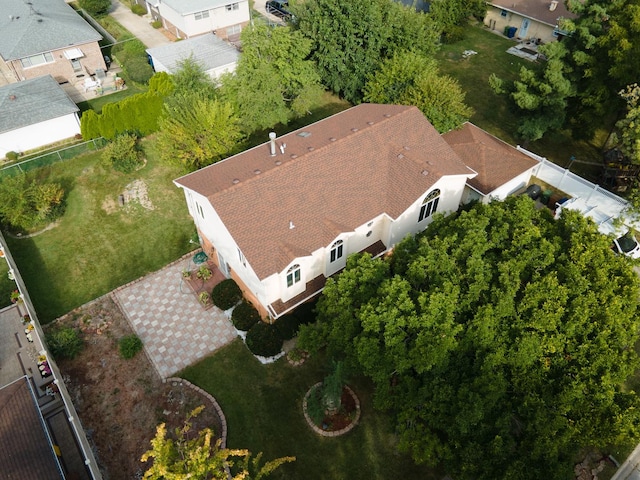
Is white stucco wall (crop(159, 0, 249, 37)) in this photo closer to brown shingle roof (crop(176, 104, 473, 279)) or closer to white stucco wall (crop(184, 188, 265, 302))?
brown shingle roof (crop(176, 104, 473, 279))

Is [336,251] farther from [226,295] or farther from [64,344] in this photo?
[64,344]

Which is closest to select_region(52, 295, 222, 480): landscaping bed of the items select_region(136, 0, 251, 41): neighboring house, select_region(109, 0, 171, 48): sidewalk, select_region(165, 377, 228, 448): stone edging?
select_region(165, 377, 228, 448): stone edging

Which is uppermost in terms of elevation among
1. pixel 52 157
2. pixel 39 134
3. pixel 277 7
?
pixel 277 7

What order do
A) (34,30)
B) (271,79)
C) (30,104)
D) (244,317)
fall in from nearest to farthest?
(244,317), (271,79), (30,104), (34,30)

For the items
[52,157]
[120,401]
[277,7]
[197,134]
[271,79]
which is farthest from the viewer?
[277,7]

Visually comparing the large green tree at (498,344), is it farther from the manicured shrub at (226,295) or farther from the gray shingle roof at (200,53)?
the gray shingle roof at (200,53)

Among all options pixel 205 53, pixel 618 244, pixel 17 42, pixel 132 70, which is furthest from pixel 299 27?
pixel 618 244

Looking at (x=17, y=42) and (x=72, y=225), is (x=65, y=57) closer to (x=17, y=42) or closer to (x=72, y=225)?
(x=17, y=42)

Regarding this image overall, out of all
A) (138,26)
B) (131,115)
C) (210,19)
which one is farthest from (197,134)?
(138,26)
